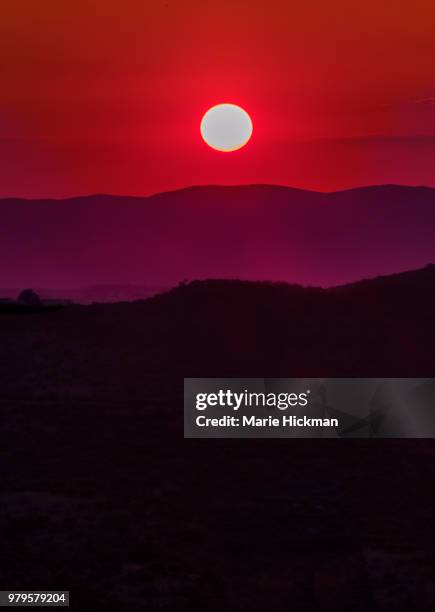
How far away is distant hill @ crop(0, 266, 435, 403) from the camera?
58.0ft

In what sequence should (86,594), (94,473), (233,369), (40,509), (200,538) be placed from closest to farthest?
(86,594), (200,538), (40,509), (94,473), (233,369)

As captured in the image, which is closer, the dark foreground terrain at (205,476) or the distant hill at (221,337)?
the dark foreground terrain at (205,476)

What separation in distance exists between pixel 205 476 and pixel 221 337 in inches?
373

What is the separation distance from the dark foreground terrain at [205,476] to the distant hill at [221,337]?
7 centimetres

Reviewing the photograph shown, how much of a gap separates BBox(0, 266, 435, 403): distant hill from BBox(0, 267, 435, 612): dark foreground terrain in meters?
0.07

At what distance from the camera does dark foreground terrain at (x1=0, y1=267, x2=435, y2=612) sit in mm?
7586

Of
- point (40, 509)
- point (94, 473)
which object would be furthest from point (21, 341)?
point (40, 509)

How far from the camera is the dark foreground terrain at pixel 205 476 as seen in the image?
7.59 meters

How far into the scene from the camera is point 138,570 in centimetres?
777

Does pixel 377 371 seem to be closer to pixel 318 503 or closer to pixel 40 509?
pixel 318 503

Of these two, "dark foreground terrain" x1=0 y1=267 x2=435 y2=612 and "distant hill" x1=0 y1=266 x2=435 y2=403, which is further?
"distant hill" x1=0 y1=266 x2=435 y2=403

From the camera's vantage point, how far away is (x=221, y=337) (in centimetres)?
2056

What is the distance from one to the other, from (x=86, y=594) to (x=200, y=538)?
1701 millimetres

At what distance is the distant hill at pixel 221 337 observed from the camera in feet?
58.0
